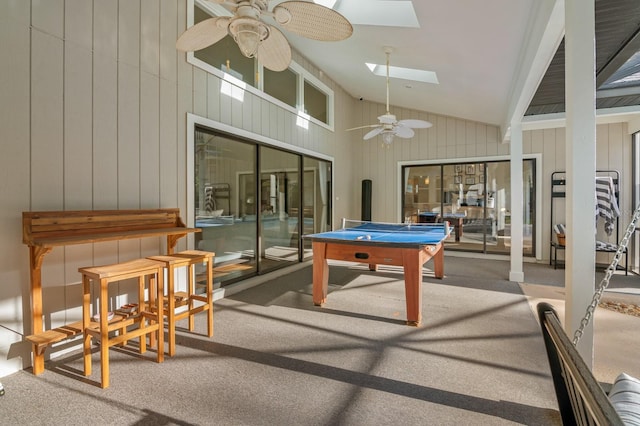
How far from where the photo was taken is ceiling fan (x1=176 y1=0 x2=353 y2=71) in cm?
186

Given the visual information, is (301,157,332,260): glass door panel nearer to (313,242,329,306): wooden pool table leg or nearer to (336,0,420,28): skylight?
(313,242,329,306): wooden pool table leg

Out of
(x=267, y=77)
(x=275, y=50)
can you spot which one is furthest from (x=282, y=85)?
(x=275, y=50)

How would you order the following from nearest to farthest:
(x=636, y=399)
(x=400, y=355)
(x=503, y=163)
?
(x=636, y=399) < (x=400, y=355) < (x=503, y=163)

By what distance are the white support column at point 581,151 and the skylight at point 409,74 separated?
346cm

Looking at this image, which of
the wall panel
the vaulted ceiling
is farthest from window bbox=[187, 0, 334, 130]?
the wall panel

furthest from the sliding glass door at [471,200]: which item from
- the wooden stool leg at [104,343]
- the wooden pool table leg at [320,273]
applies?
the wooden stool leg at [104,343]

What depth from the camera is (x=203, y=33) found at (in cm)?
220

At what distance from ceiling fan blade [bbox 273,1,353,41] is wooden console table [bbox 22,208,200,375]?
76.3 inches

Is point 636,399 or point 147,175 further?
point 147,175

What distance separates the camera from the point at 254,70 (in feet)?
15.7

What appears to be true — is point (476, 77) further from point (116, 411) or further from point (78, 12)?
point (116, 411)

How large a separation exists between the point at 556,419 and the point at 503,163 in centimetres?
624

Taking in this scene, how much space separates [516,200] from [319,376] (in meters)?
4.17

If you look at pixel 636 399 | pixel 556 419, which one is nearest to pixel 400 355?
pixel 556 419
